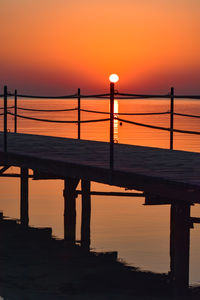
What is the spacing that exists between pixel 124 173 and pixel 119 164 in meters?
1.15

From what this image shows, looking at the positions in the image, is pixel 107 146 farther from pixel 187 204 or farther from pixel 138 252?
pixel 187 204

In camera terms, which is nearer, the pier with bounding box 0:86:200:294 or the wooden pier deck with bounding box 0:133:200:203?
the wooden pier deck with bounding box 0:133:200:203

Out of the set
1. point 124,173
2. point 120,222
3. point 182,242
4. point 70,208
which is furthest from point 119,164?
point 120,222

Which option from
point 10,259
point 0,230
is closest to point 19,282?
point 10,259

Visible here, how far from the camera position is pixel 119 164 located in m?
13.9

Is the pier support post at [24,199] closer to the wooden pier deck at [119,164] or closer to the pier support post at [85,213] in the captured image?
the wooden pier deck at [119,164]

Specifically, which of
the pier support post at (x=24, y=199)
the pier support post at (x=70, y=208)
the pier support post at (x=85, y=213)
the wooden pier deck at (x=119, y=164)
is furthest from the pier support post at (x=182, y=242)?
the pier support post at (x=24, y=199)

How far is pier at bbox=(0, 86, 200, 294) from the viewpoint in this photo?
12117 mm

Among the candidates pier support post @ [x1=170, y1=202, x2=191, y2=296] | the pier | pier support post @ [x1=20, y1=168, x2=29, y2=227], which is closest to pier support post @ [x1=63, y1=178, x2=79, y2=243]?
the pier

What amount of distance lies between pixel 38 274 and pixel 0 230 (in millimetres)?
4575

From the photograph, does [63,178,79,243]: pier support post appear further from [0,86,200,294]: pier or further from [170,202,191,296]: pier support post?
[170,202,191,296]: pier support post

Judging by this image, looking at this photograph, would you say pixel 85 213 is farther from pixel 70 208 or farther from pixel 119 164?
pixel 119 164

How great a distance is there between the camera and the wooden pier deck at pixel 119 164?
11.8 m

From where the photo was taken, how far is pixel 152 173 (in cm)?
1255
